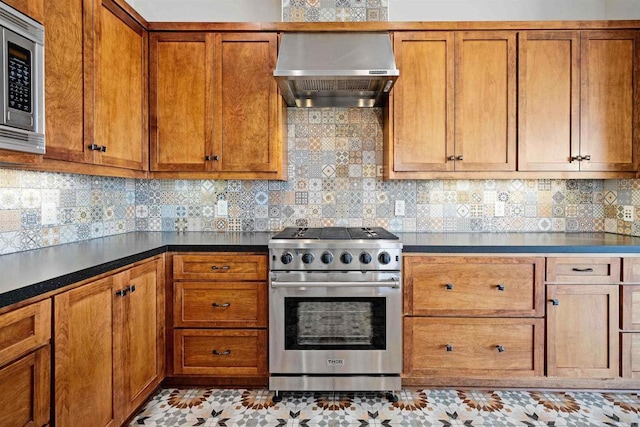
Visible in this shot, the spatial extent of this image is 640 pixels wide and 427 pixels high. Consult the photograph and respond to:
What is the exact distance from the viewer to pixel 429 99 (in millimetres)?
2547

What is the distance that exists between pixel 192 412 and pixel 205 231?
1.30 meters

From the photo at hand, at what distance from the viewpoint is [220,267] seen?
2.28 metres

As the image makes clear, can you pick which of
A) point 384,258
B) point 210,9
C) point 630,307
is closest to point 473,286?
point 384,258

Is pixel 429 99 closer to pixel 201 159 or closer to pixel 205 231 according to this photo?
pixel 201 159

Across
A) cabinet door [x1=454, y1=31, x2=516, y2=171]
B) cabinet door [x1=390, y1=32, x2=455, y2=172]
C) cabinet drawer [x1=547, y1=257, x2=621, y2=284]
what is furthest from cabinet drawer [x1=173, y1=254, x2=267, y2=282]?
cabinet drawer [x1=547, y1=257, x2=621, y2=284]

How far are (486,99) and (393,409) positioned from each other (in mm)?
2065

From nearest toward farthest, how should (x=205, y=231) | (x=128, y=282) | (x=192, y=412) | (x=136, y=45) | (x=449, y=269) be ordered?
(x=128, y=282), (x=192, y=412), (x=449, y=269), (x=136, y=45), (x=205, y=231)

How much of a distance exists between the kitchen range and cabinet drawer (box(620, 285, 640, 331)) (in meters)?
1.31

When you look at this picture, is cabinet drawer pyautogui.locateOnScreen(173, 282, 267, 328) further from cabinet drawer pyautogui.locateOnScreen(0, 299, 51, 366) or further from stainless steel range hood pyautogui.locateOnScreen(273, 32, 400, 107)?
stainless steel range hood pyautogui.locateOnScreen(273, 32, 400, 107)

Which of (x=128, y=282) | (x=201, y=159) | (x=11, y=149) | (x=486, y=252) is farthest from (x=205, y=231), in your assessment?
(x=486, y=252)

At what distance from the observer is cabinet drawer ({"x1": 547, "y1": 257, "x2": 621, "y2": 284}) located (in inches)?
86.7

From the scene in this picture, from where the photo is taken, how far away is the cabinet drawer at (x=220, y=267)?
2275mm

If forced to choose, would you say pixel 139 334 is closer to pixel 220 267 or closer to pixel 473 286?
pixel 220 267

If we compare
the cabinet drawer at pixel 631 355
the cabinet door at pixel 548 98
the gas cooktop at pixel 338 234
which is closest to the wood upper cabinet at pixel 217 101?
the gas cooktop at pixel 338 234
